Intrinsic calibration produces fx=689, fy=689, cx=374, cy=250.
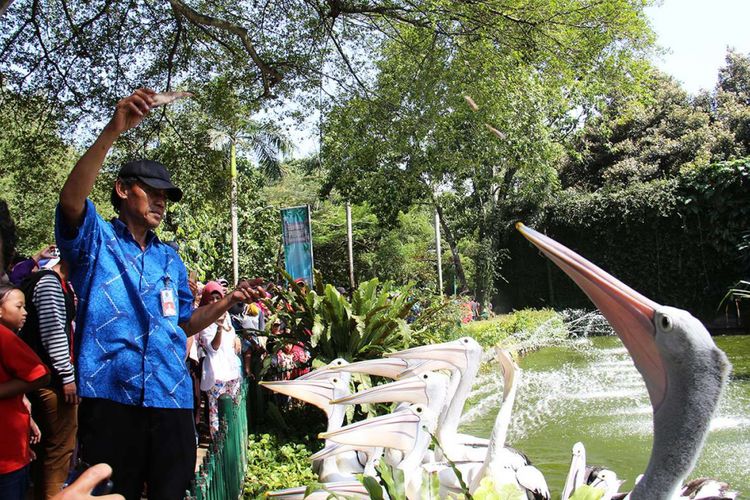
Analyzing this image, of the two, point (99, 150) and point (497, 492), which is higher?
point (99, 150)

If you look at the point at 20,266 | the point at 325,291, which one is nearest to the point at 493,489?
the point at 20,266

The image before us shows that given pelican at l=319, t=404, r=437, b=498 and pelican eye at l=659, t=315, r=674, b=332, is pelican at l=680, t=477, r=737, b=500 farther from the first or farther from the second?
pelican eye at l=659, t=315, r=674, b=332

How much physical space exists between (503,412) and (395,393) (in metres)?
0.85

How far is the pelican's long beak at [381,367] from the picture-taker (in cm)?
542

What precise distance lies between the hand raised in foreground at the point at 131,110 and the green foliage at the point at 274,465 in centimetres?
338

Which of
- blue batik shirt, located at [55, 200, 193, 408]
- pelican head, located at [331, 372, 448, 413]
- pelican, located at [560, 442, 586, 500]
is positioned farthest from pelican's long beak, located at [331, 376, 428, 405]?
blue batik shirt, located at [55, 200, 193, 408]

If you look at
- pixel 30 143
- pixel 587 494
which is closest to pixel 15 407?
pixel 587 494

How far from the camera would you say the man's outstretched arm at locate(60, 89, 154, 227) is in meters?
2.42

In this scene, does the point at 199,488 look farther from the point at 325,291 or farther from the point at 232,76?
the point at 232,76

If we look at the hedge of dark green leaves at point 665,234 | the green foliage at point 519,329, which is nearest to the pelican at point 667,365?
the green foliage at point 519,329

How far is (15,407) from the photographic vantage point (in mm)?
3359

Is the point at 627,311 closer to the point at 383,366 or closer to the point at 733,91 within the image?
the point at 383,366

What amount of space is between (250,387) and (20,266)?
2.59 m

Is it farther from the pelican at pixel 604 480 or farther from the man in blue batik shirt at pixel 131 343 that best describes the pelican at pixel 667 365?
the pelican at pixel 604 480
